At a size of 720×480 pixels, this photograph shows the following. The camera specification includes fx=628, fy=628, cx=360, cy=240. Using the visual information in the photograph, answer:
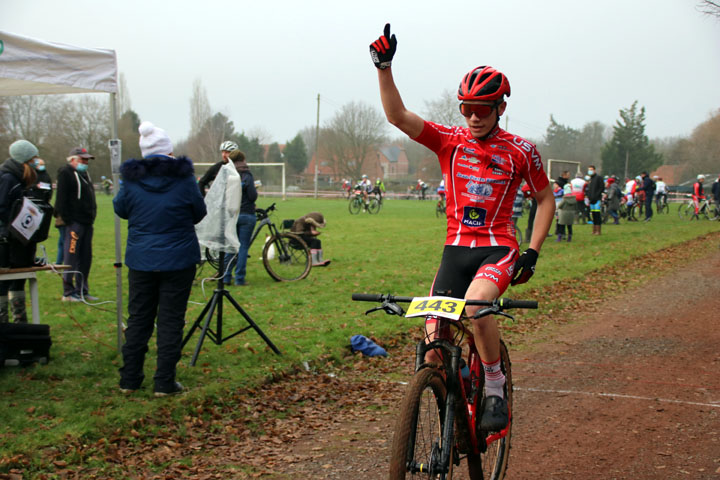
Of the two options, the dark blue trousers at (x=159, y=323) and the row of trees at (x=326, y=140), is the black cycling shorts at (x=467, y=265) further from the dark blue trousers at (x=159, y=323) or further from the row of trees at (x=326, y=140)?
the row of trees at (x=326, y=140)

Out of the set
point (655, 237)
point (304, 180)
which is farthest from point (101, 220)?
point (304, 180)

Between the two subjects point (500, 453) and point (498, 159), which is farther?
point (500, 453)

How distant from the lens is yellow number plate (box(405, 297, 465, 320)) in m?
2.85

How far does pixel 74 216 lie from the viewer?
9.43m

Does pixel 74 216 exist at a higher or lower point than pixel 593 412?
higher

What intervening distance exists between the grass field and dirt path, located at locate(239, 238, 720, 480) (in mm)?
992

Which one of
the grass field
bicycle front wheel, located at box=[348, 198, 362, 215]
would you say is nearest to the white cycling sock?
the grass field

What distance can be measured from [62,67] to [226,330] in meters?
3.44

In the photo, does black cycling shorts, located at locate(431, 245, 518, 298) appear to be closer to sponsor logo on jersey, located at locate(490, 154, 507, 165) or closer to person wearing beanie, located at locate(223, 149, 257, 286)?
sponsor logo on jersey, located at locate(490, 154, 507, 165)

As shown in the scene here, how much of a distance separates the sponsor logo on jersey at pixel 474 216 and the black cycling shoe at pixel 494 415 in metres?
0.98

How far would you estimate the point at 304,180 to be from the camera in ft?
229

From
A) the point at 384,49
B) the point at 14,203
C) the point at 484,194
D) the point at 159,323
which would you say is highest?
the point at 384,49

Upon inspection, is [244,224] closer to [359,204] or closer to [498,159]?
[498,159]

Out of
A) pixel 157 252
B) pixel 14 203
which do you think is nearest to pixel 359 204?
pixel 14 203
